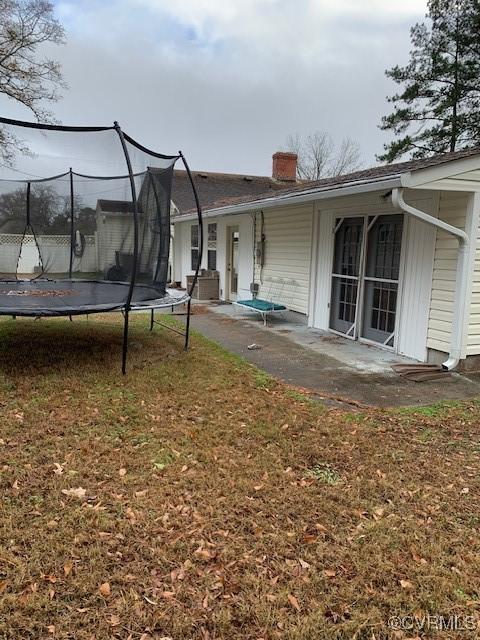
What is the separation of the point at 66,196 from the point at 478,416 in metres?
6.47

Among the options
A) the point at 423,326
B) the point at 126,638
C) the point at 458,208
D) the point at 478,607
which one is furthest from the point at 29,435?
the point at 458,208

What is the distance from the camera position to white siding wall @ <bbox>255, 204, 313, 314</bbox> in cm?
857

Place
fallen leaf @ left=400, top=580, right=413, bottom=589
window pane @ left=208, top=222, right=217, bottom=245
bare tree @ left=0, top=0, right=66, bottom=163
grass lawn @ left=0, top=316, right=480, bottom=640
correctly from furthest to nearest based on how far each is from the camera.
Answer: bare tree @ left=0, top=0, right=66, bottom=163, window pane @ left=208, top=222, right=217, bottom=245, fallen leaf @ left=400, top=580, right=413, bottom=589, grass lawn @ left=0, top=316, right=480, bottom=640

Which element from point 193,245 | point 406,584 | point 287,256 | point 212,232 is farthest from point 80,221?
point 193,245

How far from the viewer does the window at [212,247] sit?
13.0m

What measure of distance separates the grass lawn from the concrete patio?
15.6 inches

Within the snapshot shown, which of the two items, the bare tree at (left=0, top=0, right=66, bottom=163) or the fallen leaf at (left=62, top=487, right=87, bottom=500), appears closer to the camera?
the fallen leaf at (left=62, top=487, right=87, bottom=500)

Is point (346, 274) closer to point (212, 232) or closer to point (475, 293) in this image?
point (475, 293)

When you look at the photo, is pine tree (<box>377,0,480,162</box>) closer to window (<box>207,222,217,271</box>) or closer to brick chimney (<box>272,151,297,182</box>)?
brick chimney (<box>272,151,297,182</box>)

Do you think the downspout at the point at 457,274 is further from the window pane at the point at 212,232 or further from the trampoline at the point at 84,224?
the window pane at the point at 212,232

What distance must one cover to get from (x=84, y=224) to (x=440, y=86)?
48.1 ft

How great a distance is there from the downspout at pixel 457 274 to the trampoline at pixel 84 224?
261cm

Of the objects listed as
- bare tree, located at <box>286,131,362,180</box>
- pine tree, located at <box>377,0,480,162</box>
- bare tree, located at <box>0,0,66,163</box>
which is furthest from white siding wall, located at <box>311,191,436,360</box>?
bare tree, located at <box>286,131,362,180</box>

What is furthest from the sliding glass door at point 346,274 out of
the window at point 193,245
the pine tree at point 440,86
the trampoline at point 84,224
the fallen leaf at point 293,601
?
the pine tree at point 440,86
